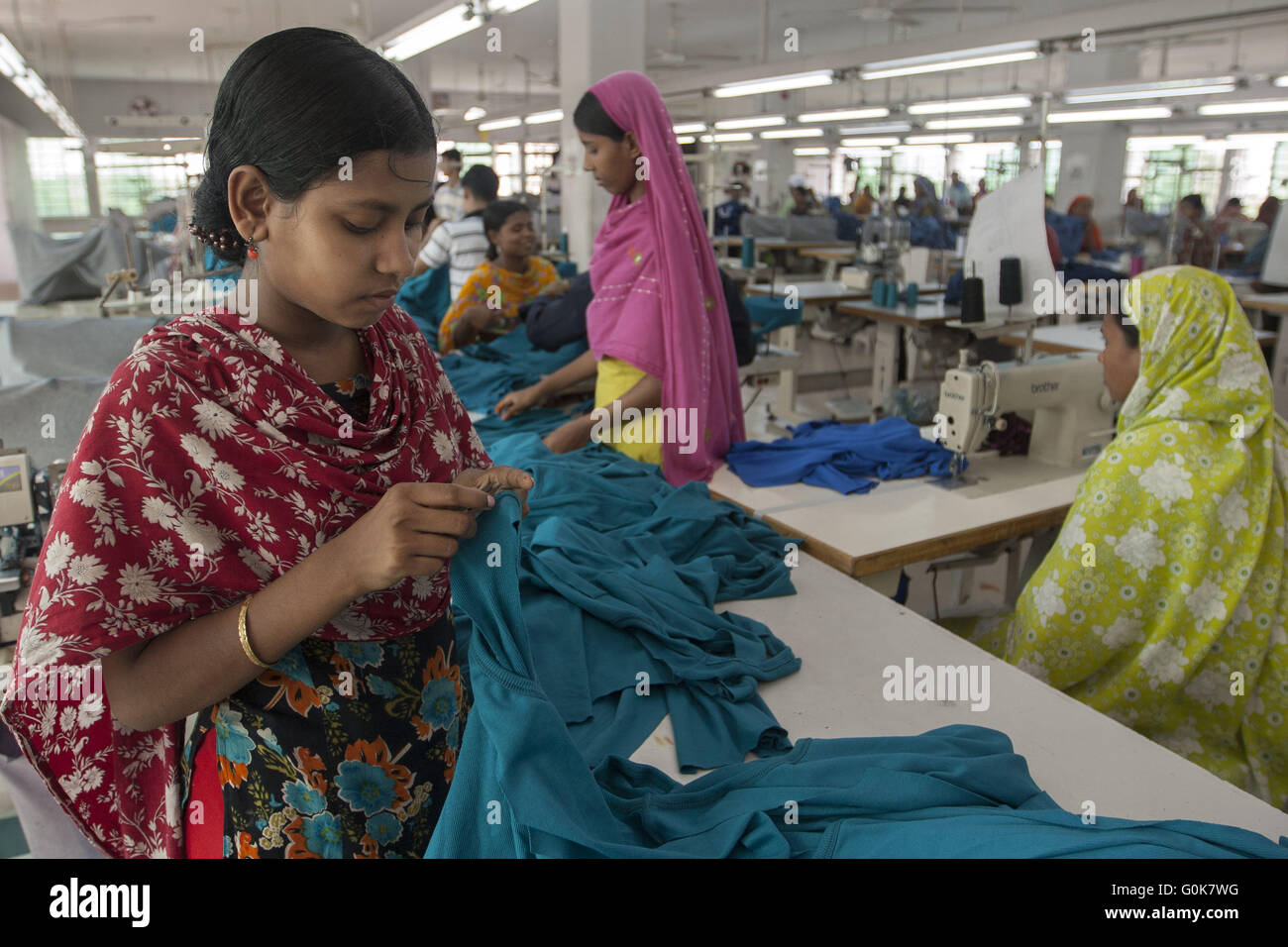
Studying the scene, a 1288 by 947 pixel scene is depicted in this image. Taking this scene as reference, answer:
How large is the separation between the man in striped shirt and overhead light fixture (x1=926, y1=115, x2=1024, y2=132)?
10.7 metres

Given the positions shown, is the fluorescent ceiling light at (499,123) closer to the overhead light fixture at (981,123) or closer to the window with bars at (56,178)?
the overhead light fixture at (981,123)

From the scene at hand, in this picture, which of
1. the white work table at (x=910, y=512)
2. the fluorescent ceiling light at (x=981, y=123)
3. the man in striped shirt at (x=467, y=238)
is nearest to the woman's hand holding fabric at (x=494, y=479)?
the white work table at (x=910, y=512)

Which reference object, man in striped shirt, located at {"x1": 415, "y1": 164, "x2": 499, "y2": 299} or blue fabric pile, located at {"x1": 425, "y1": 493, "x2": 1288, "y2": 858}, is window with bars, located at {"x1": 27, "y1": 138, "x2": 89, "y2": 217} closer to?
man in striped shirt, located at {"x1": 415, "y1": 164, "x2": 499, "y2": 299}

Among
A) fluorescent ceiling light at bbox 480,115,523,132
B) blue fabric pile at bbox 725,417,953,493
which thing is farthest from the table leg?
fluorescent ceiling light at bbox 480,115,523,132

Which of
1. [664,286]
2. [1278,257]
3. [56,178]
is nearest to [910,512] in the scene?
[664,286]

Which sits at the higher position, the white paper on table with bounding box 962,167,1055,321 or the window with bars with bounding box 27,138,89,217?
the window with bars with bounding box 27,138,89,217

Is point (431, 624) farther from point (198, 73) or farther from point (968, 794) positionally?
point (198, 73)

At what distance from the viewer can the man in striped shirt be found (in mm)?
4262

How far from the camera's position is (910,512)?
2332 millimetres

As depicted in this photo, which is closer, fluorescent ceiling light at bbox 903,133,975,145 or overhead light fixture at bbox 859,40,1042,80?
overhead light fixture at bbox 859,40,1042,80

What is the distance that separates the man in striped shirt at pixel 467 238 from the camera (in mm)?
4262

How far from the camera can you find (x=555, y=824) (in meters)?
0.97

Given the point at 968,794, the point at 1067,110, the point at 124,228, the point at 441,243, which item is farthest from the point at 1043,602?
the point at 1067,110
